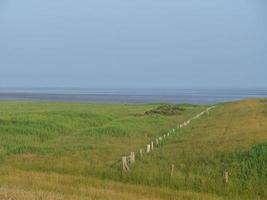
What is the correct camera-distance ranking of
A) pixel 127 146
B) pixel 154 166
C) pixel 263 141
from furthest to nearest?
1. pixel 127 146
2. pixel 263 141
3. pixel 154 166

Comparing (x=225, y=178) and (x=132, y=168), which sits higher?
(x=225, y=178)

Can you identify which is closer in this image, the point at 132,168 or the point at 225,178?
the point at 225,178

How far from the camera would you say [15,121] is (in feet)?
143

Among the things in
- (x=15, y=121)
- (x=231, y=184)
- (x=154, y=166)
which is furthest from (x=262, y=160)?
(x=15, y=121)

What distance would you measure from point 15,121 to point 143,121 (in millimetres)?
12298

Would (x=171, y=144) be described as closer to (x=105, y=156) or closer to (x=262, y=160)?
(x=105, y=156)

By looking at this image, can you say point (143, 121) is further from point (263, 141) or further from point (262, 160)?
point (262, 160)

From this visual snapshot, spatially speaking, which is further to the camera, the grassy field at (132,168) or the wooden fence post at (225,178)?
the wooden fence post at (225,178)

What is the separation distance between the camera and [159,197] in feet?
61.0

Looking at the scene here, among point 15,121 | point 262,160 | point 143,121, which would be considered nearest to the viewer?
point 262,160

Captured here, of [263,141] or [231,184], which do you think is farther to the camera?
[263,141]

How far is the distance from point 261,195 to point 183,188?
3.00 m

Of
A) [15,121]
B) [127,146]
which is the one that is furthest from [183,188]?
[15,121]

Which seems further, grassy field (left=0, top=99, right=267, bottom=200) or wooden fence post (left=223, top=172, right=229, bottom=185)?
wooden fence post (left=223, top=172, right=229, bottom=185)
